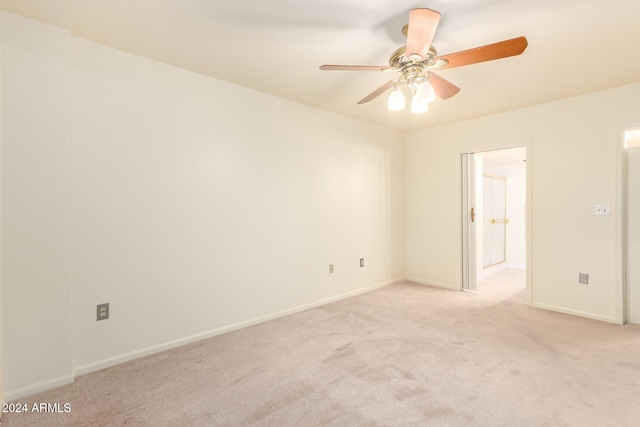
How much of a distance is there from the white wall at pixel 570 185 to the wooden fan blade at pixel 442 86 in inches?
78.8

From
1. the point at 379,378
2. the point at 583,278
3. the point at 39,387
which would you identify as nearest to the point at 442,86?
the point at 379,378

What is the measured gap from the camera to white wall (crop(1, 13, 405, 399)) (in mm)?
1884

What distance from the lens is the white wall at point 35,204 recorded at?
182cm

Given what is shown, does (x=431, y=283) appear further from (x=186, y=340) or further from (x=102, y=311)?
(x=102, y=311)

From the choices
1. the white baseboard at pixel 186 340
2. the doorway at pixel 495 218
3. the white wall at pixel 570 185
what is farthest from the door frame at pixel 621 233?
the white baseboard at pixel 186 340

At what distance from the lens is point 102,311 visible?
220 cm

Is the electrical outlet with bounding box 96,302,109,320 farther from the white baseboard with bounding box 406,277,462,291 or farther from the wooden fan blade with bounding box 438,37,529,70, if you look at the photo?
the white baseboard with bounding box 406,277,462,291

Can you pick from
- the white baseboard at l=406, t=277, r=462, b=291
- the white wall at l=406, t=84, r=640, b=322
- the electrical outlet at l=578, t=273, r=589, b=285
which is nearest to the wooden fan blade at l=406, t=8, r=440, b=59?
the white wall at l=406, t=84, r=640, b=322

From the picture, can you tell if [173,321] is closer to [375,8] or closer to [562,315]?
[375,8]

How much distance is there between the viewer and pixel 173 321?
2527 millimetres

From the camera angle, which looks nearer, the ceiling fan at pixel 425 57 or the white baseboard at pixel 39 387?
the ceiling fan at pixel 425 57

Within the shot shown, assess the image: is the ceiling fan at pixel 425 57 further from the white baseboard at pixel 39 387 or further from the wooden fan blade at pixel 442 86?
the white baseboard at pixel 39 387

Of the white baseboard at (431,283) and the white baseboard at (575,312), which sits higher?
the white baseboard at (431,283)

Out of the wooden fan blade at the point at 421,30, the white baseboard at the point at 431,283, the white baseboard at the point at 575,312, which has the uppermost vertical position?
the wooden fan blade at the point at 421,30
